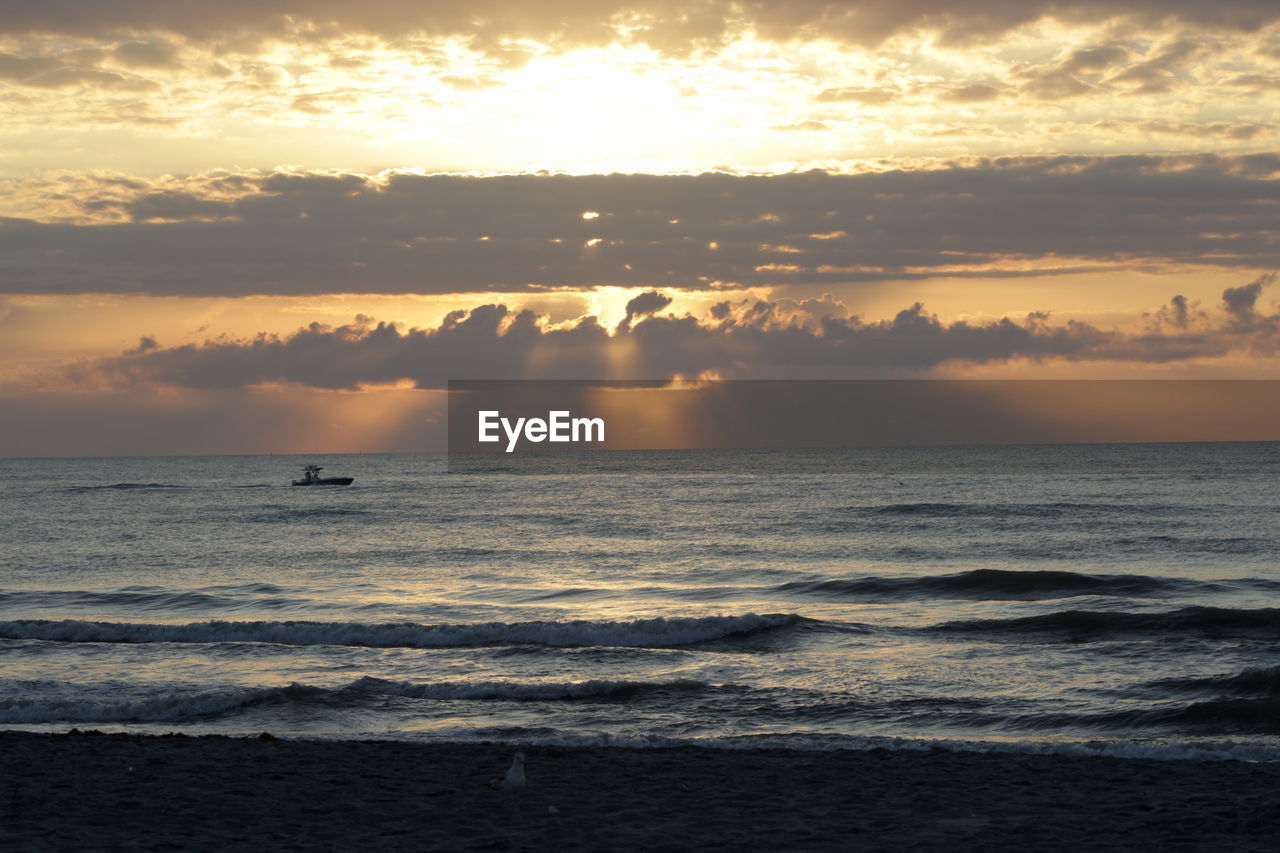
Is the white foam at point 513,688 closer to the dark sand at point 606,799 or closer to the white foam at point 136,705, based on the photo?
the white foam at point 136,705

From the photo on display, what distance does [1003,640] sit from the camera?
79.3 ft

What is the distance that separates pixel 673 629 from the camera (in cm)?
2511

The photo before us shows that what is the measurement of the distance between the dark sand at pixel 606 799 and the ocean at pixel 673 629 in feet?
5.52

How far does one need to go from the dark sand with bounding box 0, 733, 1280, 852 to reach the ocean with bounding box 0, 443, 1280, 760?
66.2 inches

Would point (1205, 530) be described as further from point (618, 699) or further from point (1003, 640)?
point (618, 699)

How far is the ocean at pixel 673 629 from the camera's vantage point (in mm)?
17172

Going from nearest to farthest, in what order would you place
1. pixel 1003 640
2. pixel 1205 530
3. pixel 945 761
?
pixel 945 761
pixel 1003 640
pixel 1205 530

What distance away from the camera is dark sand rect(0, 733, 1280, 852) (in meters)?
10.4

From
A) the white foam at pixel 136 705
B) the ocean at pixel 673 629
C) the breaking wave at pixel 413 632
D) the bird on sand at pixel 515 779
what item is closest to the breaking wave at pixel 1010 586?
the ocean at pixel 673 629

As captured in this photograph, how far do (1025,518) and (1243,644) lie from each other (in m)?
36.2

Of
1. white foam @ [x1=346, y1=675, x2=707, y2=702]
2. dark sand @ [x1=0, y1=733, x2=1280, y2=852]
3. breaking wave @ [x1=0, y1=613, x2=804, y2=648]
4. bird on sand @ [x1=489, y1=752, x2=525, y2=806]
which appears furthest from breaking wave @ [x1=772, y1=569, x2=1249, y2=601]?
bird on sand @ [x1=489, y1=752, x2=525, y2=806]

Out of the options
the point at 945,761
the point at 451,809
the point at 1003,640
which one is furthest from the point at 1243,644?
the point at 451,809

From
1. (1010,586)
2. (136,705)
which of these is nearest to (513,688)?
(136,705)

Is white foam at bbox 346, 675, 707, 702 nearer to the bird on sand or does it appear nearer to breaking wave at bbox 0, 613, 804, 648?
breaking wave at bbox 0, 613, 804, 648
